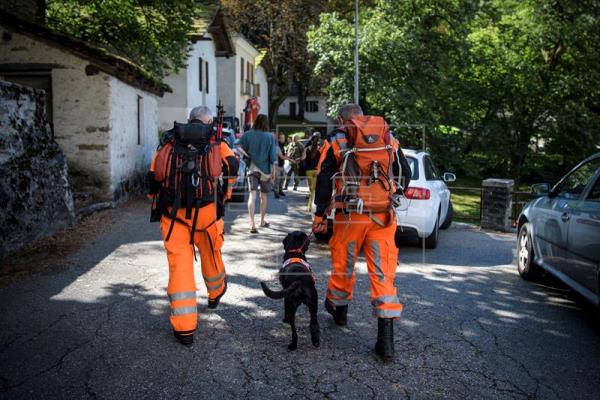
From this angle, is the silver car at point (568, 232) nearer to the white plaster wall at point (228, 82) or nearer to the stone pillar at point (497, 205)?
the stone pillar at point (497, 205)

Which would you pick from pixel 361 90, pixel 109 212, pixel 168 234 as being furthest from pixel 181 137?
pixel 361 90

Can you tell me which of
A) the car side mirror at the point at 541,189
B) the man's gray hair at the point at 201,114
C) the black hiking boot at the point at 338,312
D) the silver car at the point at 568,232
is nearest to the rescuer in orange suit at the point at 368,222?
the black hiking boot at the point at 338,312

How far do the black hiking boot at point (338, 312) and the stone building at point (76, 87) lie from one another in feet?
28.2

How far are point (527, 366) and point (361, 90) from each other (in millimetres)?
16144

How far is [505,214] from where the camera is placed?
37.3 feet

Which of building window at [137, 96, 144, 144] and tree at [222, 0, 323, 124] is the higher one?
tree at [222, 0, 323, 124]

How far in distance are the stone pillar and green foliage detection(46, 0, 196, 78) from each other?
9.15m

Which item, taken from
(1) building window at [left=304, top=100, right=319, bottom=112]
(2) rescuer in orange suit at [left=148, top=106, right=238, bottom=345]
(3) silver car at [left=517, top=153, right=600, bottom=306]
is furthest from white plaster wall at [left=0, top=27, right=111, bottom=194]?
(1) building window at [left=304, top=100, right=319, bottom=112]

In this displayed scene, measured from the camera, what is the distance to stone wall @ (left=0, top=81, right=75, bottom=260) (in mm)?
7742

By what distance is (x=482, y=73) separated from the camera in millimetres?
21031

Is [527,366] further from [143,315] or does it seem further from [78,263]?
[78,263]

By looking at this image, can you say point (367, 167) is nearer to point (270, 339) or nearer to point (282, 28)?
point (270, 339)

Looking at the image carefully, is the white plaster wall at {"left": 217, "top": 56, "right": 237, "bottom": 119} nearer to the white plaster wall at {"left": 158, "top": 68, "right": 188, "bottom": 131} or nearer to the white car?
the white plaster wall at {"left": 158, "top": 68, "right": 188, "bottom": 131}

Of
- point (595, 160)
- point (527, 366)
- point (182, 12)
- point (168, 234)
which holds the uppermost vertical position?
point (182, 12)
